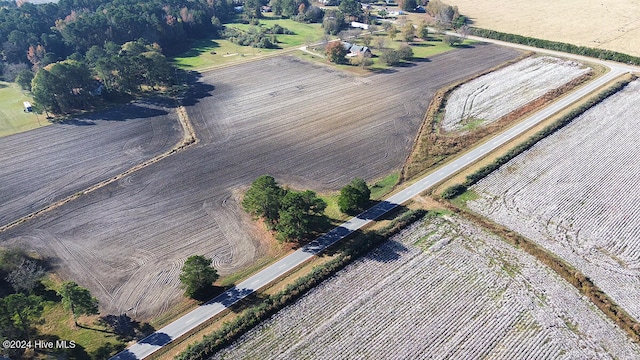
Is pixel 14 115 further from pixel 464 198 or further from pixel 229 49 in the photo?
pixel 464 198

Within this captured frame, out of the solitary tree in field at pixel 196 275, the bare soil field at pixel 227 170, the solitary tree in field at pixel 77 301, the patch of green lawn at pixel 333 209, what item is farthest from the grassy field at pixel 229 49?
the solitary tree in field at pixel 77 301

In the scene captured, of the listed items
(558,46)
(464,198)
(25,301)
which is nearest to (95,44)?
(25,301)

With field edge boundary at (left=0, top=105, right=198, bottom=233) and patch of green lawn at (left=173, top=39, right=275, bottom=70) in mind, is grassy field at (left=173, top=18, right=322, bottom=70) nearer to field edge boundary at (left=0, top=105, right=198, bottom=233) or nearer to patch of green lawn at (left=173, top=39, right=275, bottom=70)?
patch of green lawn at (left=173, top=39, right=275, bottom=70)

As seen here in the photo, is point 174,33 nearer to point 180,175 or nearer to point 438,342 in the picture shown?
point 180,175

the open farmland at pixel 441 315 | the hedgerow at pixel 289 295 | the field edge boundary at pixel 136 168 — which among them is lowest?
the open farmland at pixel 441 315

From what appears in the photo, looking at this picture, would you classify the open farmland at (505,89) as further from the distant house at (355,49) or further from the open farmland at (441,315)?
the open farmland at (441,315)

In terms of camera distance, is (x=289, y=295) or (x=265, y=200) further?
(x=265, y=200)

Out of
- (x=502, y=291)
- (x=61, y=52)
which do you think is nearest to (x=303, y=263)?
(x=502, y=291)

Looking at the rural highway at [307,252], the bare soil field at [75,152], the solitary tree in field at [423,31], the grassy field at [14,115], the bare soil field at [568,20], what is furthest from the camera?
the solitary tree in field at [423,31]
